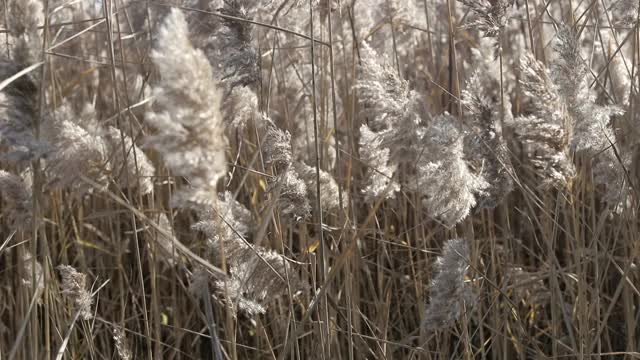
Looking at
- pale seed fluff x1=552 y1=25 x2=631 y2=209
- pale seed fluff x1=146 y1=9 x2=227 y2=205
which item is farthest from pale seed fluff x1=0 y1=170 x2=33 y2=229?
pale seed fluff x1=552 y1=25 x2=631 y2=209

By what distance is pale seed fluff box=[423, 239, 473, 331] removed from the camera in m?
1.45

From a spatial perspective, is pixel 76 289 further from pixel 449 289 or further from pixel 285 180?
pixel 449 289

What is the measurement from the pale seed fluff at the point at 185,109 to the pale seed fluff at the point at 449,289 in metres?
0.57

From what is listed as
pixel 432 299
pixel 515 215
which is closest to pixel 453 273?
pixel 432 299

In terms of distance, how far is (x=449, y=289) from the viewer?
1449 mm

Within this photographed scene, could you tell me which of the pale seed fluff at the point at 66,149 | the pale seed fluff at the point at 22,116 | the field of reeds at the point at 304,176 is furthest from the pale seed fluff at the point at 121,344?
the pale seed fluff at the point at 22,116

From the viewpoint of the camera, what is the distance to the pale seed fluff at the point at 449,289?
4.75 ft

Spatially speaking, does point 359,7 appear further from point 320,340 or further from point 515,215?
point 320,340

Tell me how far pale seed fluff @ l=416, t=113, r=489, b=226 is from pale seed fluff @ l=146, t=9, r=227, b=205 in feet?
1.94

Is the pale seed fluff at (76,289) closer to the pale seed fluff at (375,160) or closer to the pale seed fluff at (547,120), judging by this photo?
the pale seed fluff at (375,160)

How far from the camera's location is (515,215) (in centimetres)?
271

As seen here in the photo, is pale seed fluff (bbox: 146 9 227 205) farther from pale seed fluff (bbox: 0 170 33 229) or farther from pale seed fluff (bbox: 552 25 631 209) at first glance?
pale seed fluff (bbox: 552 25 631 209)

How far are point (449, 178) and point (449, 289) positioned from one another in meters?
0.20

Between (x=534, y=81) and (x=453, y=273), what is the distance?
0.38 meters
